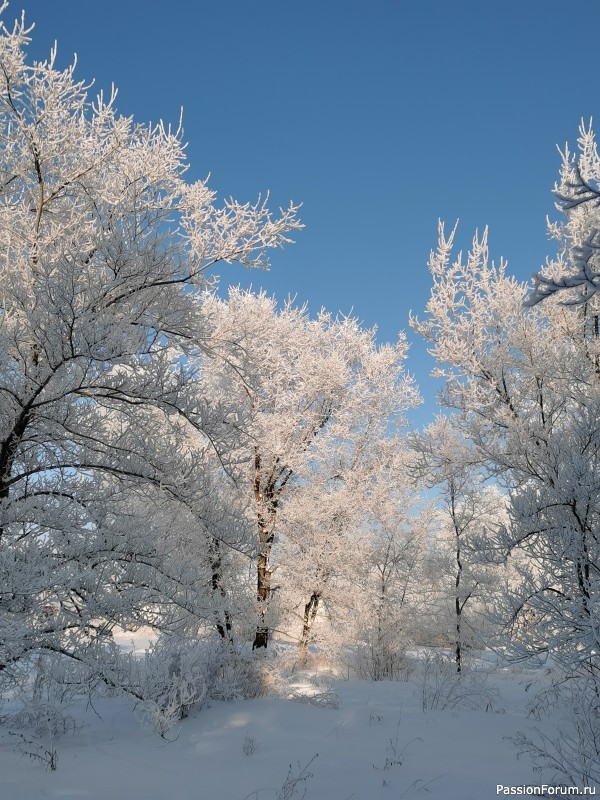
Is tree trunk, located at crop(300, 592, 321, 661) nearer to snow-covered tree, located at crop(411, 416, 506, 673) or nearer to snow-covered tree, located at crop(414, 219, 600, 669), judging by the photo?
snow-covered tree, located at crop(411, 416, 506, 673)

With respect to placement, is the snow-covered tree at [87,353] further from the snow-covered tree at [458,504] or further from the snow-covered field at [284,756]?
the snow-covered tree at [458,504]

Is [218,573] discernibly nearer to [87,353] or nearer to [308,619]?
[308,619]

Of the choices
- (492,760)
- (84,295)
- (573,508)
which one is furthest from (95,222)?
(492,760)

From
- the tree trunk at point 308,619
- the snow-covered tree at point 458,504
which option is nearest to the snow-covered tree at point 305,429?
the tree trunk at point 308,619

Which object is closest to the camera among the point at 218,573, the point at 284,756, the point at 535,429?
the point at 284,756

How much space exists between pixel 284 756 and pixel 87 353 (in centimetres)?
419

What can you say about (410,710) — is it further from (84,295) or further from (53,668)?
(84,295)

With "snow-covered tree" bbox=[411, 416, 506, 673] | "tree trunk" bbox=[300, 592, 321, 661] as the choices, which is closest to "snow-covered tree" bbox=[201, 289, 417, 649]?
"tree trunk" bbox=[300, 592, 321, 661]

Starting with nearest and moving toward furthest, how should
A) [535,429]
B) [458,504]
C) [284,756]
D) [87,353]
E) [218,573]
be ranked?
[87,353], [284,756], [535,429], [218,573], [458,504]

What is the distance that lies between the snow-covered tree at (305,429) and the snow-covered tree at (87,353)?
4.87 meters

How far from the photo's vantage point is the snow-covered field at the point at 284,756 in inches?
162

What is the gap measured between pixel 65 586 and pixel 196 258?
126 inches

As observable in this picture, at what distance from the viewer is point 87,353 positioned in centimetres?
405

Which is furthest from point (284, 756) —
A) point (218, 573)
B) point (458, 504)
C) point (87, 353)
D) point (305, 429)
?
point (458, 504)
